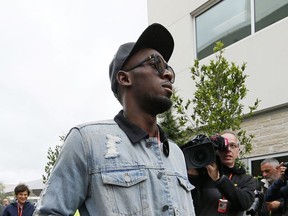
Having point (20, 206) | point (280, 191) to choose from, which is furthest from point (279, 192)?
point (20, 206)

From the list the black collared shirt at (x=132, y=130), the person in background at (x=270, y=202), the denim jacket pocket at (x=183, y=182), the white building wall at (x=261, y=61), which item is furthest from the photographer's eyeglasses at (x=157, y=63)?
the white building wall at (x=261, y=61)

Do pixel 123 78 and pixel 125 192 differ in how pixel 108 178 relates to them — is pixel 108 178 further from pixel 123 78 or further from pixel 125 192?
pixel 123 78

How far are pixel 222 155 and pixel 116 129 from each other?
77.1 inches

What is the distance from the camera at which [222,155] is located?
3.49 metres

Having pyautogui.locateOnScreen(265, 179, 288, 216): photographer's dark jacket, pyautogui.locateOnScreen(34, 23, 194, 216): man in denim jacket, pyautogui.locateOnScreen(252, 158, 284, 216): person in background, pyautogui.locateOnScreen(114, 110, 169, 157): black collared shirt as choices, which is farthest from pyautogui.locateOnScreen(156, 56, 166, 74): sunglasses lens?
pyautogui.locateOnScreen(265, 179, 288, 216): photographer's dark jacket

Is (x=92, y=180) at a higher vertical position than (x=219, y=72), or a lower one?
lower

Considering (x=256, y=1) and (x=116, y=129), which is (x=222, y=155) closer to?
(x=116, y=129)

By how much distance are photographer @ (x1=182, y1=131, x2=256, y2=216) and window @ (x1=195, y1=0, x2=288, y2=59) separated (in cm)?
452

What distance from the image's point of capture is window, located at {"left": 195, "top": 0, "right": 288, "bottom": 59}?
24.8 ft

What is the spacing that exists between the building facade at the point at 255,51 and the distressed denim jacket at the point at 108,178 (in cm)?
579

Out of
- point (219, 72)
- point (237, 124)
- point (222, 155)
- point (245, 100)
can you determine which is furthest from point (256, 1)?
point (222, 155)

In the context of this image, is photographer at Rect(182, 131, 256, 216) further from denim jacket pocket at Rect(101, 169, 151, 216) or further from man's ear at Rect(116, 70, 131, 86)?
denim jacket pocket at Rect(101, 169, 151, 216)

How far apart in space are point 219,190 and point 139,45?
5.71 feet

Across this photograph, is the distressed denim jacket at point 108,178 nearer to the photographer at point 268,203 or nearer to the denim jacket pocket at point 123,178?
the denim jacket pocket at point 123,178
